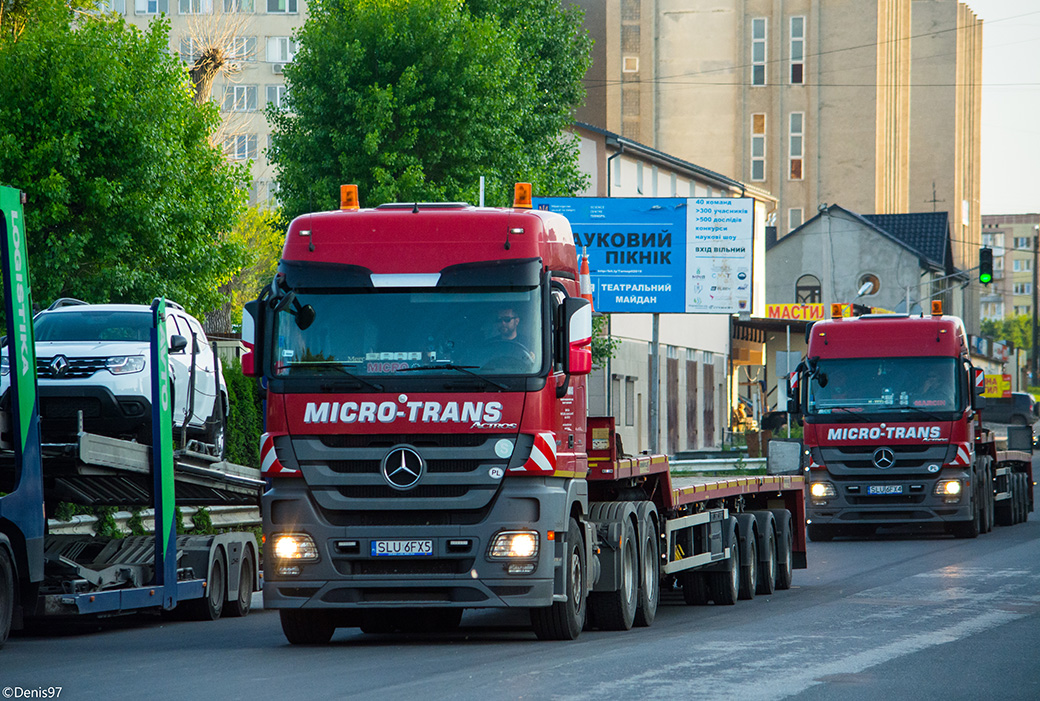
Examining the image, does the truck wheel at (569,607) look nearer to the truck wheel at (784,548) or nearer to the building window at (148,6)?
the truck wheel at (784,548)

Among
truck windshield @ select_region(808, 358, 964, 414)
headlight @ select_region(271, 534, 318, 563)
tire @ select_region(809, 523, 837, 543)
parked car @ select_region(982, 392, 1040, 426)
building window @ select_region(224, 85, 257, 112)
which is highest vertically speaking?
building window @ select_region(224, 85, 257, 112)

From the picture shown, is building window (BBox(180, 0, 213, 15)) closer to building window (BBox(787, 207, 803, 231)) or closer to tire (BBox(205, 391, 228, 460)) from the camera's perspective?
building window (BBox(787, 207, 803, 231))

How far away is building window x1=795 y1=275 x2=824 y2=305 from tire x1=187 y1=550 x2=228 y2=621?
222ft

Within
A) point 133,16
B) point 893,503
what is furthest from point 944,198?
point 893,503

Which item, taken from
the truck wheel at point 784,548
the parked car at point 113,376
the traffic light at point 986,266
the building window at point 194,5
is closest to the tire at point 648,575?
the parked car at point 113,376

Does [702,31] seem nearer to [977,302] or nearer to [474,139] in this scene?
[977,302]

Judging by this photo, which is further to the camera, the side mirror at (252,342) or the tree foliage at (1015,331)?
the tree foliage at (1015,331)

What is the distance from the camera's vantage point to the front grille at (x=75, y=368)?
14.4 metres

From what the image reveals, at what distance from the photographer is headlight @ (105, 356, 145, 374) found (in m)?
14.5

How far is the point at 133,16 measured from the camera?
91.7 metres

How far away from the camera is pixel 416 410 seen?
454 inches

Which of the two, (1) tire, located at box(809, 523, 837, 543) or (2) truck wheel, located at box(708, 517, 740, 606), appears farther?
(1) tire, located at box(809, 523, 837, 543)

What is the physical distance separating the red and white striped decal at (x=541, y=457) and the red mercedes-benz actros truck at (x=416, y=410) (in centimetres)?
1

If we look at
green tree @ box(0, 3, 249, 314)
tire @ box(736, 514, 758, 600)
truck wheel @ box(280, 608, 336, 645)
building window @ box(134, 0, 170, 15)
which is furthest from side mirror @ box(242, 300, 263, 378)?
building window @ box(134, 0, 170, 15)
